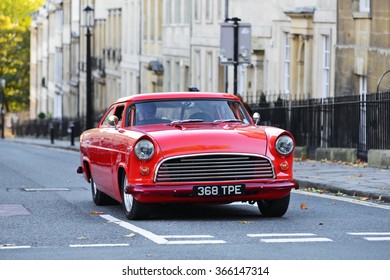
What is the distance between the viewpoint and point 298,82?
133 ft

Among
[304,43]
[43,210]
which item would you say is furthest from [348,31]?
[43,210]

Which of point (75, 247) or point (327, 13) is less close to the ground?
point (327, 13)

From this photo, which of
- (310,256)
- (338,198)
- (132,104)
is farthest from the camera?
(338,198)

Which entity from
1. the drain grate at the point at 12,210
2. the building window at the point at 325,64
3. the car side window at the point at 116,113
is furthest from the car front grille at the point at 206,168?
the building window at the point at 325,64

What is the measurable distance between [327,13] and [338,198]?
1842cm

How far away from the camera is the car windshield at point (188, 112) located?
1652cm

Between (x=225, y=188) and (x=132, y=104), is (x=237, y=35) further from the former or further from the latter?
(x=225, y=188)

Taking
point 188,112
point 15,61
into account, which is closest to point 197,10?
point 188,112

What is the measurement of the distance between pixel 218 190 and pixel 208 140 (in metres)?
0.57

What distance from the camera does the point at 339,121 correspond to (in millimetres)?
30797

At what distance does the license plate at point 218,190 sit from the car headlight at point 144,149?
2.09 feet

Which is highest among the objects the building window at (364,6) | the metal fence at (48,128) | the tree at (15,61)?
the building window at (364,6)

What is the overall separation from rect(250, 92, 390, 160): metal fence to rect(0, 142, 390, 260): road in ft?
26.6

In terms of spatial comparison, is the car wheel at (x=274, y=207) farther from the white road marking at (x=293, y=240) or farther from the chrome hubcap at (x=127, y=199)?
the white road marking at (x=293, y=240)
